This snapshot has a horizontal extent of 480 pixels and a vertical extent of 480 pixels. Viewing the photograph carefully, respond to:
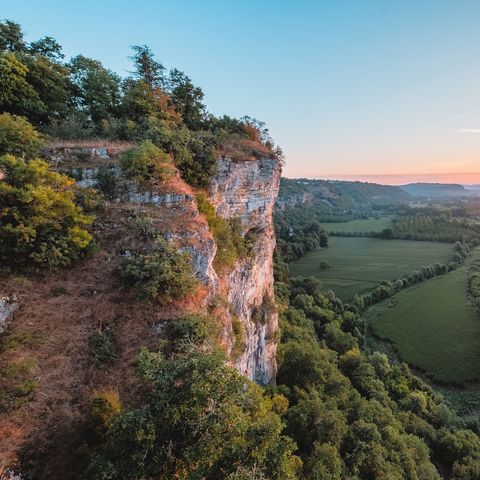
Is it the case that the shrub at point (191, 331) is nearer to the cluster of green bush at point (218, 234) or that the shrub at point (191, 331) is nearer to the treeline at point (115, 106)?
the cluster of green bush at point (218, 234)

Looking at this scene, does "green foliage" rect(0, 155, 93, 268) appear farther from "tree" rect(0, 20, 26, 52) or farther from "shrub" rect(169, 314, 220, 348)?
"tree" rect(0, 20, 26, 52)

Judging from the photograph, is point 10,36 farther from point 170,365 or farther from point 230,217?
point 170,365

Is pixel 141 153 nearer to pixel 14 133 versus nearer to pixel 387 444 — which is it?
pixel 14 133

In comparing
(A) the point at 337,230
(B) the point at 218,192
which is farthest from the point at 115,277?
(A) the point at 337,230

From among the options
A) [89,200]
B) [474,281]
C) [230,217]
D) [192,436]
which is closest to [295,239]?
[474,281]

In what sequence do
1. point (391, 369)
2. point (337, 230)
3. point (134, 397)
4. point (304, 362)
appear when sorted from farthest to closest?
point (337, 230), point (391, 369), point (304, 362), point (134, 397)

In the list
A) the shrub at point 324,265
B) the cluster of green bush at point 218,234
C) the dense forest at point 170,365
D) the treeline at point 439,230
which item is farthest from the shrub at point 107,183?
the treeline at point 439,230

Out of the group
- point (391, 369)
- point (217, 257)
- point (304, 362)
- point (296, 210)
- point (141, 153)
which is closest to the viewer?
point (141, 153)
